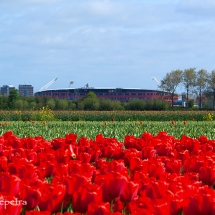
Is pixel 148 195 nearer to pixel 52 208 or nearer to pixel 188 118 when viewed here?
pixel 52 208

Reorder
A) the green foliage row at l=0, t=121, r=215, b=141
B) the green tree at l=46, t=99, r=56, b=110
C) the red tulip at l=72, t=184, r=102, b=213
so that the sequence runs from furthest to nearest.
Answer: the green tree at l=46, t=99, r=56, b=110 < the green foliage row at l=0, t=121, r=215, b=141 < the red tulip at l=72, t=184, r=102, b=213

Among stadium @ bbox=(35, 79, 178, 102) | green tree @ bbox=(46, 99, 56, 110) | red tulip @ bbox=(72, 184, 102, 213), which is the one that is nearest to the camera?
red tulip @ bbox=(72, 184, 102, 213)

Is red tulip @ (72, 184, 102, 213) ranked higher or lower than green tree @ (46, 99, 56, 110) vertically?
lower

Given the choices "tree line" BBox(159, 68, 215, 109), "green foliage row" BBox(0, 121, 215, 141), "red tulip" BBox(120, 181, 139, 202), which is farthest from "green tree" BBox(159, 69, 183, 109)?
"red tulip" BBox(120, 181, 139, 202)

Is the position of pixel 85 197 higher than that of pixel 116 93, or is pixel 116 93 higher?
pixel 116 93

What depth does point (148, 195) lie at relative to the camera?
8.96 ft

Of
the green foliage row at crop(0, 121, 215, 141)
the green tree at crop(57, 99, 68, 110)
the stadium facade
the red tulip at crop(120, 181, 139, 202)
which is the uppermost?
the stadium facade

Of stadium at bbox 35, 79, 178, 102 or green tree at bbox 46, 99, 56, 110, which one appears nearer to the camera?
green tree at bbox 46, 99, 56, 110

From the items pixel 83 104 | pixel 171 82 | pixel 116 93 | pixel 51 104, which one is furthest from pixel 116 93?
pixel 51 104

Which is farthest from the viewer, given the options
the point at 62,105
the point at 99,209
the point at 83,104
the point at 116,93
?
the point at 116,93

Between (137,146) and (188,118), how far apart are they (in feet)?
137

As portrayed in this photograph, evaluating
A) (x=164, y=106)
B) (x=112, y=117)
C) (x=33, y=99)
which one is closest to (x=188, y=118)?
(x=112, y=117)

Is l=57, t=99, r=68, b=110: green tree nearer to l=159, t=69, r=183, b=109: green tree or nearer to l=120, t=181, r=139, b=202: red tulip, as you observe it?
l=159, t=69, r=183, b=109: green tree

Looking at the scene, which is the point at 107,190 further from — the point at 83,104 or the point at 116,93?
the point at 116,93
